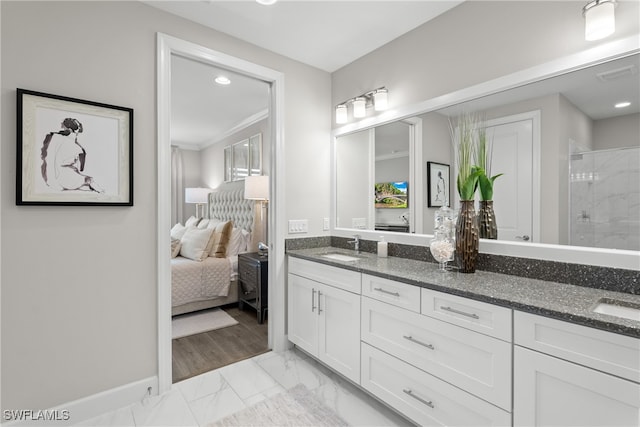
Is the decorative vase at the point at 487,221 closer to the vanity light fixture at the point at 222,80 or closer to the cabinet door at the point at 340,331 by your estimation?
the cabinet door at the point at 340,331

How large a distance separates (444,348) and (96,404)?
6.34 ft

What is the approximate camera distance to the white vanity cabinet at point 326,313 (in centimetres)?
193

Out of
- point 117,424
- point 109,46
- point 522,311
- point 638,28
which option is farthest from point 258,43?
point 117,424

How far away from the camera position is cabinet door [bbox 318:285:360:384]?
191 centimetres

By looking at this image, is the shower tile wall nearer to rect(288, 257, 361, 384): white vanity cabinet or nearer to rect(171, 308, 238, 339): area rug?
rect(288, 257, 361, 384): white vanity cabinet

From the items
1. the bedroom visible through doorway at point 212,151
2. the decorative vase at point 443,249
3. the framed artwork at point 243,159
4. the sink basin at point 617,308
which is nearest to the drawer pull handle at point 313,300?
the bedroom visible through doorway at point 212,151

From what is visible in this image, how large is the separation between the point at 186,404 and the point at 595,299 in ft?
7.12

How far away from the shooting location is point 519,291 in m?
1.35

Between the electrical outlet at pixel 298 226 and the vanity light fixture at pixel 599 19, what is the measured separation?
205 cm

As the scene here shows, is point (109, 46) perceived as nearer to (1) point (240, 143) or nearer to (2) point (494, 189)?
(2) point (494, 189)

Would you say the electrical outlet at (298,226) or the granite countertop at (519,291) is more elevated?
the electrical outlet at (298,226)

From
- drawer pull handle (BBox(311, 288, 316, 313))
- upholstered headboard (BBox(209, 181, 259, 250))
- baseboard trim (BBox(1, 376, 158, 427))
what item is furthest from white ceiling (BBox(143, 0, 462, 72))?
baseboard trim (BBox(1, 376, 158, 427))

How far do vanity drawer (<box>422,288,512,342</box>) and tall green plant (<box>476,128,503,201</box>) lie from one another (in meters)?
0.70

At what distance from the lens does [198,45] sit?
2.11 metres
